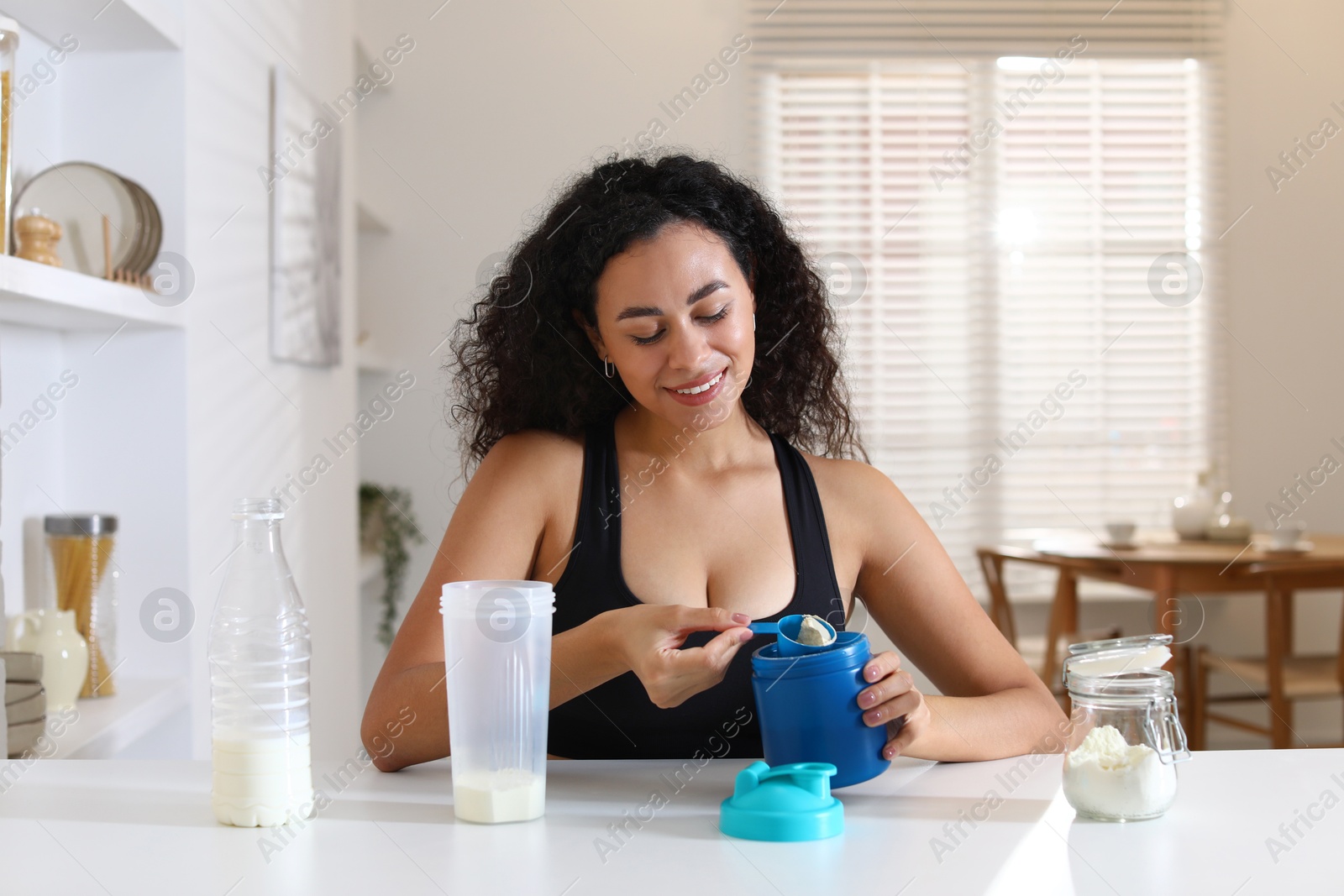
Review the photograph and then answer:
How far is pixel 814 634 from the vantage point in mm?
913

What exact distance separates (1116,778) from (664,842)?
0.35 meters

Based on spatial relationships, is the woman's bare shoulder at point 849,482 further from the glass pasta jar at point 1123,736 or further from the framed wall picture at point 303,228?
the framed wall picture at point 303,228

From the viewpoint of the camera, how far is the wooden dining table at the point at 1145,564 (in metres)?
3.12

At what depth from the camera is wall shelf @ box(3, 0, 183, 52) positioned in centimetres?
151

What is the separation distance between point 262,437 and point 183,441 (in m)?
0.48

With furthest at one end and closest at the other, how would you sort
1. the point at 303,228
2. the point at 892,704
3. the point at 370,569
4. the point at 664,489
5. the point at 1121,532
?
the point at 1121,532
the point at 370,569
the point at 303,228
the point at 664,489
the point at 892,704

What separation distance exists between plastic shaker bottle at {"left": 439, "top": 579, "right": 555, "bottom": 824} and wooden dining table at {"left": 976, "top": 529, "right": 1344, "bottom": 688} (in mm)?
2674

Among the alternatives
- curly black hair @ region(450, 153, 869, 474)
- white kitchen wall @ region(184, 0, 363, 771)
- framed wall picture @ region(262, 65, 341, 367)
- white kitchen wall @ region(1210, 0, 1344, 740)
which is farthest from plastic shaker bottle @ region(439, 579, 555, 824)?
white kitchen wall @ region(1210, 0, 1344, 740)

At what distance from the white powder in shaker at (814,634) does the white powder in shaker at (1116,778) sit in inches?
8.2

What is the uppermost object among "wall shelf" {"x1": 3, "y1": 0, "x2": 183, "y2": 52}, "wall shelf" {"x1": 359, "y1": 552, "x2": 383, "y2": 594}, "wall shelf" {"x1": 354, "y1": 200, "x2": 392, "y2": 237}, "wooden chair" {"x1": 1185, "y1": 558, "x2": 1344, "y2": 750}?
"wall shelf" {"x1": 354, "y1": 200, "x2": 392, "y2": 237}

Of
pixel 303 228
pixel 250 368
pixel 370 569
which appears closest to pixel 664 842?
pixel 250 368

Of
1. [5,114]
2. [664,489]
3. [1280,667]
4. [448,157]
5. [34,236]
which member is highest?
[448,157]

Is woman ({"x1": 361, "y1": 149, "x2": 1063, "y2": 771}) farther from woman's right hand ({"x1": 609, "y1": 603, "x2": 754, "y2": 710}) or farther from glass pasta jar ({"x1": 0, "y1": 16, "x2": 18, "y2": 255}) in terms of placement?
glass pasta jar ({"x1": 0, "y1": 16, "x2": 18, "y2": 255})

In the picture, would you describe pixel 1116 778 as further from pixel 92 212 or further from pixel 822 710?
pixel 92 212
